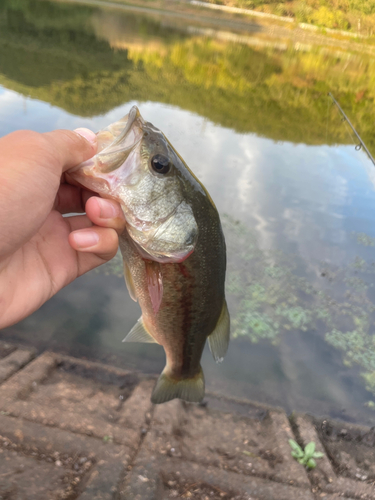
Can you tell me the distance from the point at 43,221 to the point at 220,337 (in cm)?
115

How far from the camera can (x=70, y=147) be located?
1.40 m

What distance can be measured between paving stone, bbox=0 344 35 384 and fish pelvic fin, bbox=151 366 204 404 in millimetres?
1307

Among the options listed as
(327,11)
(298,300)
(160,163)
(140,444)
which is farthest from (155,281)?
(327,11)

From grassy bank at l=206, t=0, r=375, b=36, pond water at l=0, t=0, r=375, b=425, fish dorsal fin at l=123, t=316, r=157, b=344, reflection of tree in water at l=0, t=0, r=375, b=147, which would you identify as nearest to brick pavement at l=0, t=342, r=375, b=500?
pond water at l=0, t=0, r=375, b=425

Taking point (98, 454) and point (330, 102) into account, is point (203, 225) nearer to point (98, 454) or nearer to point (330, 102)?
point (98, 454)

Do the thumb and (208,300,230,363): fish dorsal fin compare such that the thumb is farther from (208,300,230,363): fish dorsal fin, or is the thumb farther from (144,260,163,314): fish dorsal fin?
(208,300,230,363): fish dorsal fin

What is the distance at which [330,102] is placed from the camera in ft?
47.8

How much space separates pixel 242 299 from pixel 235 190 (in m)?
2.77

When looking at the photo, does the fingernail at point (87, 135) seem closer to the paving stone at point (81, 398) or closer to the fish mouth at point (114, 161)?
the fish mouth at point (114, 161)

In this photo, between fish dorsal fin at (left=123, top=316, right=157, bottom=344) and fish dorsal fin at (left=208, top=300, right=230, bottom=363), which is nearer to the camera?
fish dorsal fin at (left=208, top=300, right=230, bottom=363)

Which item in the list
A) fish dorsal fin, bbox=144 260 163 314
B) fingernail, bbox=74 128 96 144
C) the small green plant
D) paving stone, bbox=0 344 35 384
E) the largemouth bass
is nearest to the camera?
the largemouth bass

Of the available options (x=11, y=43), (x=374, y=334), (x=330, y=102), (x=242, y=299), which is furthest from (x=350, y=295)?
(x=11, y=43)

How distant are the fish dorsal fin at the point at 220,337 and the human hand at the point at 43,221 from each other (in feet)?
2.45

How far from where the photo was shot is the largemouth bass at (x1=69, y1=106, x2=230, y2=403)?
141 cm
